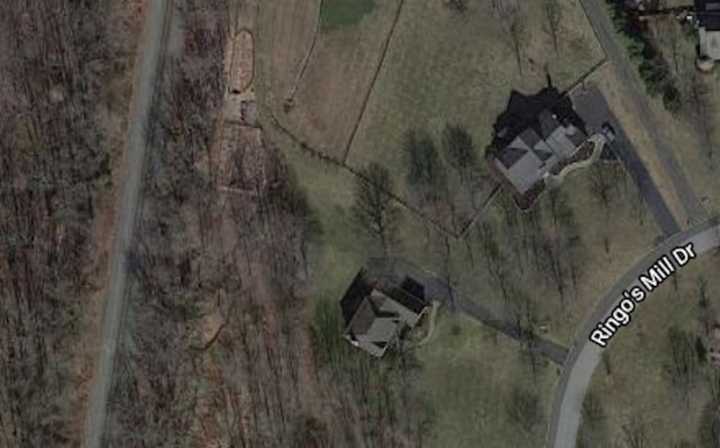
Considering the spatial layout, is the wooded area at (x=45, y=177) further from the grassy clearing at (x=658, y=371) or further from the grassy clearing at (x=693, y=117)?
the grassy clearing at (x=693, y=117)

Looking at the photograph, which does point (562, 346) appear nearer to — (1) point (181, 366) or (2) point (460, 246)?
(2) point (460, 246)

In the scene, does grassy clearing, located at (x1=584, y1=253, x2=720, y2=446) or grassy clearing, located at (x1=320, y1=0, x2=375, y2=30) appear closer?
grassy clearing, located at (x1=584, y1=253, x2=720, y2=446)

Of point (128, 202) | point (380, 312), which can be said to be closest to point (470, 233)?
point (380, 312)

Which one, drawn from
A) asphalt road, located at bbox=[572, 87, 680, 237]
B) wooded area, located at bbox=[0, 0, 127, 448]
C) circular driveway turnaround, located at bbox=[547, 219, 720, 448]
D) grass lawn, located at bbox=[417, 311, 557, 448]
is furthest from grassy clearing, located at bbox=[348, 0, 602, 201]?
wooded area, located at bbox=[0, 0, 127, 448]

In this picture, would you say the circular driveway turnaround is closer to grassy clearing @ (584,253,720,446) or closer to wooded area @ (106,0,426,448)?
grassy clearing @ (584,253,720,446)

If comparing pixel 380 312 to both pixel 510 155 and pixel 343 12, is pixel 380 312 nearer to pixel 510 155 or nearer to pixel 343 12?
pixel 510 155
